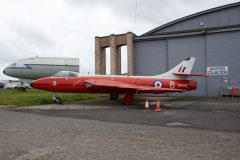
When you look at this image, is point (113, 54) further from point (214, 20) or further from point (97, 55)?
point (214, 20)

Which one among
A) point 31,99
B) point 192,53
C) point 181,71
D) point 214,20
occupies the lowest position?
point 31,99

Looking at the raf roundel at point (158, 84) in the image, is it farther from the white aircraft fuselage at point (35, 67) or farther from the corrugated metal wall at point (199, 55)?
the white aircraft fuselage at point (35, 67)

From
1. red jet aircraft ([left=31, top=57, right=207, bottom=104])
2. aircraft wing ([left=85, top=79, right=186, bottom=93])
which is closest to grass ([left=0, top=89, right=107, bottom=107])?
red jet aircraft ([left=31, top=57, right=207, bottom=104])

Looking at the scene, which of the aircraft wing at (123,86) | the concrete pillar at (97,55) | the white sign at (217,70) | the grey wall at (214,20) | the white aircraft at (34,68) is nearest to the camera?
the aircraft wing at (123,86)

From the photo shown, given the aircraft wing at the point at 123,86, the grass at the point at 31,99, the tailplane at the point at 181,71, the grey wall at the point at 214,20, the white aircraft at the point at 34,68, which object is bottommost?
the grass at the point at 31,99

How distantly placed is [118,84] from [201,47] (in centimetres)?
1265

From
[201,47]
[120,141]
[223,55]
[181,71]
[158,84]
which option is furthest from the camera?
[201,47]

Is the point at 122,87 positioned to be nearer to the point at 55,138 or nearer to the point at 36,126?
the point at 36,126

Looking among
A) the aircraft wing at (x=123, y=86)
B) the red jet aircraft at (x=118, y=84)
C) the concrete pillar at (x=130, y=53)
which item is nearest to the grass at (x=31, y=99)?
the red jet aircraft at (x=118, y=84)

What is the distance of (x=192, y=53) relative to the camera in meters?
28.5

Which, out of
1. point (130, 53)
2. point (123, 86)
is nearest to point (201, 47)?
point (130, 53)

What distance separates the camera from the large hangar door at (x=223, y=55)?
2661cm

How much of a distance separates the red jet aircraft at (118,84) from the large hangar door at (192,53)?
21.2 feet

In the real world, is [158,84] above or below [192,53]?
below
